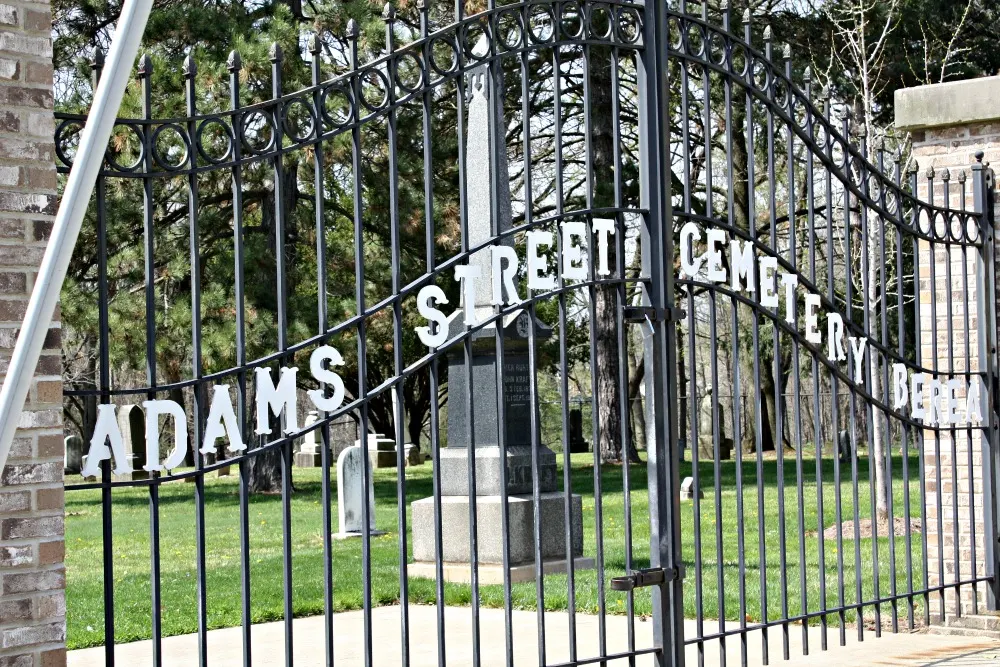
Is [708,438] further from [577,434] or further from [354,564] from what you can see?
[354,564]

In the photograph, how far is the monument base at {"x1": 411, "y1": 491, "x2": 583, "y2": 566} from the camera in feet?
31.4

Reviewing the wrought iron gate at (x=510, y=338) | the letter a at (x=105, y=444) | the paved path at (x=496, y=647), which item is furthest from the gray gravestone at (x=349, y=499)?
the letter a at (x=105, y=444)

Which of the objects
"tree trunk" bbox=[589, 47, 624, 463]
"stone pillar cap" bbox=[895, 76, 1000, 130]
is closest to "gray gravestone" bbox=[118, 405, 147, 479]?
"stone pillar cap" bbox=[895, 76, 1000, 130]

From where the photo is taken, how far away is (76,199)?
237cm

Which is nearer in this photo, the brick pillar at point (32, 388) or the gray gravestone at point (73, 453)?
the brick pillar at point (32, 388)

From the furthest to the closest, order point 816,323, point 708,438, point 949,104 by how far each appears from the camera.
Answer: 1. point 708,438
2. point 949,104
3. point 816,323

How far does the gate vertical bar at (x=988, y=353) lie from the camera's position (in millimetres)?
6953

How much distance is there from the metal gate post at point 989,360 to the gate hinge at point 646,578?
8.67ft

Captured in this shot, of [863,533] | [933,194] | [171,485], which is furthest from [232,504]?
[933,194]

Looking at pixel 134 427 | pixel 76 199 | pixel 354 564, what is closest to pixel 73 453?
pixel 354 564

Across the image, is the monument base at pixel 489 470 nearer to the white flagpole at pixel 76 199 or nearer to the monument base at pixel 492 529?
the monument base at pixel 492 529

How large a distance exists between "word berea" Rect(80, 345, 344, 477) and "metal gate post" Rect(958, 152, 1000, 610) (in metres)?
4.11

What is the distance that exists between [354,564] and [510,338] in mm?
2210

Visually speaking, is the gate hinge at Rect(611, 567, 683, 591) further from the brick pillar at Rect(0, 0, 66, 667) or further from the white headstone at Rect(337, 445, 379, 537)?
the white headstone at Rect(337, 445, 379, 537)
